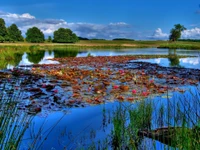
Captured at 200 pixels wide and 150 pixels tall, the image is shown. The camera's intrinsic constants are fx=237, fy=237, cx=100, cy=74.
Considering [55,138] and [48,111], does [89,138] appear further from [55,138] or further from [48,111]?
[48,111]

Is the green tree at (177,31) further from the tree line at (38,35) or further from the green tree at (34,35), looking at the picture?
the green tree at (34,35)

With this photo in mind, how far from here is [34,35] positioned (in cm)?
9769

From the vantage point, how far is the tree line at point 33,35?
81500 millimetres

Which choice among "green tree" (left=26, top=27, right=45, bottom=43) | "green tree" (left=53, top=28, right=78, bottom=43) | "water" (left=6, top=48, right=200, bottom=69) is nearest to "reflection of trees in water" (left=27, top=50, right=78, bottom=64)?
"water" (left=6, top=48, right=200, bottom=69)

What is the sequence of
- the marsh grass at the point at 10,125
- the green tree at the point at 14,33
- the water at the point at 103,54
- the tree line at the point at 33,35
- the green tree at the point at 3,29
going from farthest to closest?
the green tree at the point at 14,33
the tree line at the point at 33,35
the green tree at the point at 3,29
the water at the point at 103,54
the marsh grass at the point at 10,125

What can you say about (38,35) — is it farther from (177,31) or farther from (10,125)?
(10,125)

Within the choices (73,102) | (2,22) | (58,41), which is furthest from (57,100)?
(58,41)

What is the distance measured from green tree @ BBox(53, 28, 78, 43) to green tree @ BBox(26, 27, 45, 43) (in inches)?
335

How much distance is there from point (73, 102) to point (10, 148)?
568 centimetres

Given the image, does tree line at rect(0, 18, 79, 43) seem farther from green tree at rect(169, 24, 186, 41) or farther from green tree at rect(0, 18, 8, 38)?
green tree at rect(169, 24, 186, 41)

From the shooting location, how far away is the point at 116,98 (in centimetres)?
932

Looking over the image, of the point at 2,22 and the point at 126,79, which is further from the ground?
the point at 2,22

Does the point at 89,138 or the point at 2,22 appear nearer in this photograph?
the point at 89,138

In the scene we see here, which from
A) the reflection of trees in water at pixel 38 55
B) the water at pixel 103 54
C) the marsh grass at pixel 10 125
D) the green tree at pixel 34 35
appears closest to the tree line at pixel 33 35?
the green tree at pixel 34 35
